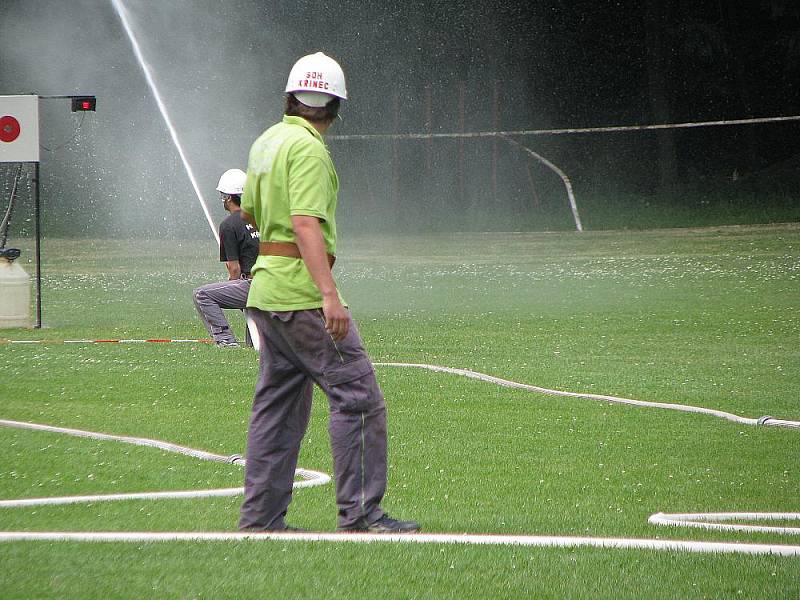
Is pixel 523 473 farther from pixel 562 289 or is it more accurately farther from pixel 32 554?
pixel 562 289

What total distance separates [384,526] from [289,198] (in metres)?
1.32

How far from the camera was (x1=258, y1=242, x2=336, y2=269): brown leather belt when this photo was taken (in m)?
5.41

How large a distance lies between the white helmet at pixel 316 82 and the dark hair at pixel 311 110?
0.6 inches

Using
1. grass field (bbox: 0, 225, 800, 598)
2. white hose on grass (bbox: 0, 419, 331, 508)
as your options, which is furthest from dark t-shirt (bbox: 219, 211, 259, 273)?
white hose on grass (bbox: 0, 419, 331, 508)

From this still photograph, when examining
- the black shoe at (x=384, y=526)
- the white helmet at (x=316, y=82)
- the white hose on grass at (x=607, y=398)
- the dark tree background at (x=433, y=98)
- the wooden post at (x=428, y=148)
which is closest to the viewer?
the black shoe at (x=384, y=526)

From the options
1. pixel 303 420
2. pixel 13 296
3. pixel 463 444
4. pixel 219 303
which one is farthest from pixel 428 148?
pixel 303 420

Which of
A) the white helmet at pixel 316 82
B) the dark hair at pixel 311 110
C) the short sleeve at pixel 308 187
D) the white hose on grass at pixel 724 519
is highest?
the white helmet at pixel 316 82

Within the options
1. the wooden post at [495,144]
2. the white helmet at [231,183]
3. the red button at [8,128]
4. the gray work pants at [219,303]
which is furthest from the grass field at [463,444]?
the wooden post at [495,144]

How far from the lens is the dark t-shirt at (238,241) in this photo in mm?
13555

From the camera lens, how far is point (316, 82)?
18.0 feet

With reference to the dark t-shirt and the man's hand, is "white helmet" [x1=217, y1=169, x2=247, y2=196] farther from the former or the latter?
the man's hand

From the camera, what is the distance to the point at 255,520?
547 centimetres

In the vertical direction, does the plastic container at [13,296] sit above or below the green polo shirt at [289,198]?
below

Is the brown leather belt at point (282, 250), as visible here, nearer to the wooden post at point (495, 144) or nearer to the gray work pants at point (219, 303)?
the gray work pants at point (219, 303)
